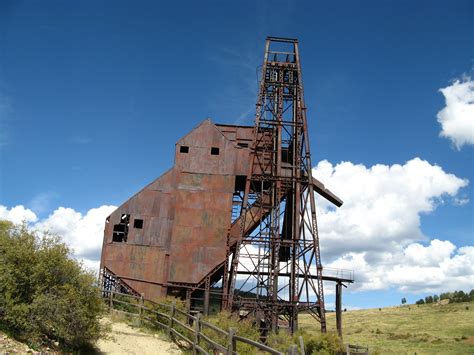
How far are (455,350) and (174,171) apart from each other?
2743 cm

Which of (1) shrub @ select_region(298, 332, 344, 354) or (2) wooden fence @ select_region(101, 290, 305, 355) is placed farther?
(1) shrub @ select_region(298, 332, 344, 354)

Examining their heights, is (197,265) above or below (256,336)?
above

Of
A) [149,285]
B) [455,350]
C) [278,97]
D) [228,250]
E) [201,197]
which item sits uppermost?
[278,97]

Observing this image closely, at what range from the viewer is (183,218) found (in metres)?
28.8

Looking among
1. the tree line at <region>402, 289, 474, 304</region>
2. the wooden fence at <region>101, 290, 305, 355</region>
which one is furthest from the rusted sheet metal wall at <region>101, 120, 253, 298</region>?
the tree line at <region>402, 289, 474, 304</region>

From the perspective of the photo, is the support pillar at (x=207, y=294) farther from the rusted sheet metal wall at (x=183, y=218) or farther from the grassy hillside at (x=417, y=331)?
the grassy hillside at (x=417, y=331)

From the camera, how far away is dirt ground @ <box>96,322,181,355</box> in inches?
581

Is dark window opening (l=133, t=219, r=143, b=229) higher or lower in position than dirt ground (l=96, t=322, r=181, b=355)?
higher

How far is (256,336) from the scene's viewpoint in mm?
22609

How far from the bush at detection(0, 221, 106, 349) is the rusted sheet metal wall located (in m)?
14.6

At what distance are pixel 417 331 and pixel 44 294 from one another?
158 ft

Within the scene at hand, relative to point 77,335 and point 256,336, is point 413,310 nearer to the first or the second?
point 256,336

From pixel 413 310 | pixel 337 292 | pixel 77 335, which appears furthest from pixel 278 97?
pixel 413 310

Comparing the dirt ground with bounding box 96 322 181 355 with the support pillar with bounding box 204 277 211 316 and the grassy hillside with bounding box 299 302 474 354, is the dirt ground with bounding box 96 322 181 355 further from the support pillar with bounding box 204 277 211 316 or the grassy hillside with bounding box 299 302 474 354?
the grassy hillside with bounding box 299 302 474 354
